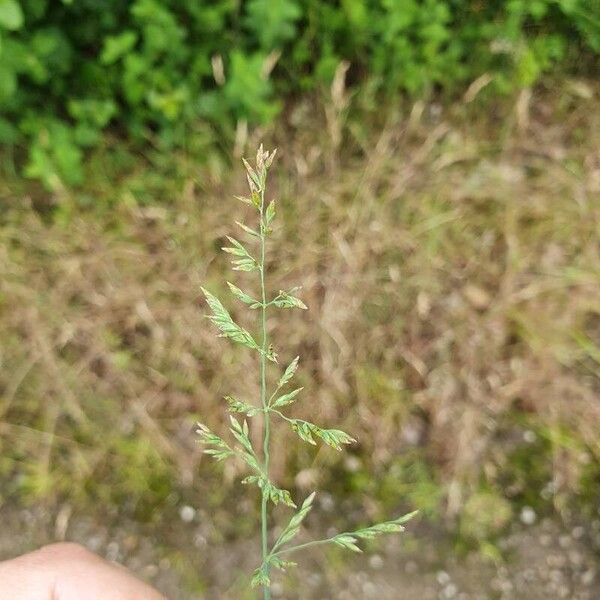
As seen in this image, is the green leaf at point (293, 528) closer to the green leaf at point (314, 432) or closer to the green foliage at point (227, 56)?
the green leaf at point (314, 432)

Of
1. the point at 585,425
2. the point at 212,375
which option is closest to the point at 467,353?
the point at 585,425

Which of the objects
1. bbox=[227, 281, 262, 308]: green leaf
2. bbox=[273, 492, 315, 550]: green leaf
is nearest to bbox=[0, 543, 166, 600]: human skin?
bbox=[273, 492, 315, 550]: green leaf

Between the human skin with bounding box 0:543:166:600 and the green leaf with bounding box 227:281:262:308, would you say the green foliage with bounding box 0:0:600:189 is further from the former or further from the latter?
the green leaf with bounding box 227:281:262:308

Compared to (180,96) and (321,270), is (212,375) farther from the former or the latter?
(180,96)

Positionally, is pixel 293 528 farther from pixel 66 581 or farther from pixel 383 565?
pixel 383 565

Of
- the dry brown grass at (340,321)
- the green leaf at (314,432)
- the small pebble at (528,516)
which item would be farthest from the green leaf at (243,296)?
the small pebble at (528,516)

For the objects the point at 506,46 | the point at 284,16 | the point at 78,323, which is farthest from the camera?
the point at 506,46

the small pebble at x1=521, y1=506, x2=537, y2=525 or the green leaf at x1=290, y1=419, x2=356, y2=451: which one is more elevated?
the green leaf at x1=290, y1=419, x2=356, y2=451
